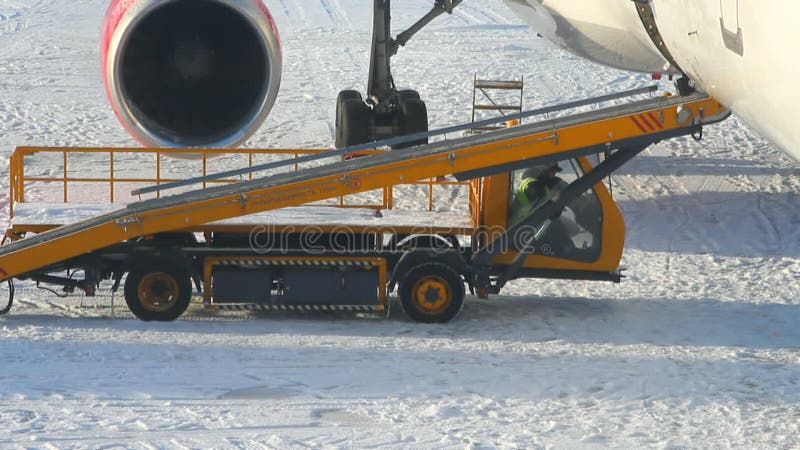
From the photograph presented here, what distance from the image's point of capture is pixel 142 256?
428 inches

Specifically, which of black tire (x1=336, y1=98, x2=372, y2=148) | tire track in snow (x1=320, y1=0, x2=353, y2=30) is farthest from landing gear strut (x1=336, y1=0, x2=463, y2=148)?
tire track in snow (x1=320, y1=0, x2=353, y2=30)

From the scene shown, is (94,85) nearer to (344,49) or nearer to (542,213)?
(344,49)

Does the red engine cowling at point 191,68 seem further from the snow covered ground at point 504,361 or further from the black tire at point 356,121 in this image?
the black tire at point 356,121

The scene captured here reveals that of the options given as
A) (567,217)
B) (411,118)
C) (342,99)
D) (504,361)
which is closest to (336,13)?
(342,99)

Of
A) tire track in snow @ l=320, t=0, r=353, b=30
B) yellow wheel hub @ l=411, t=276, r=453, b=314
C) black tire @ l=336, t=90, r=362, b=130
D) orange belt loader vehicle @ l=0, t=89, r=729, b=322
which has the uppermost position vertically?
tire track in snow @ l=320, t=0, r=353, b=30

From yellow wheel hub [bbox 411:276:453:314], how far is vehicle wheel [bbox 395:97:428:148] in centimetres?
331

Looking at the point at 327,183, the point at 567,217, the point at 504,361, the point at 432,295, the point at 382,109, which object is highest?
the point at 382,109

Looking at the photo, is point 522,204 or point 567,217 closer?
point 567,217

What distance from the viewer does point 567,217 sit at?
11250mm

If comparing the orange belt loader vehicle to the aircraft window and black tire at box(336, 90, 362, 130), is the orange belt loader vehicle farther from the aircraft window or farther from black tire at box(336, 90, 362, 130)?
black tire at box(336, 90, 362, 130)

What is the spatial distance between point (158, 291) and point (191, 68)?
206 centimetres

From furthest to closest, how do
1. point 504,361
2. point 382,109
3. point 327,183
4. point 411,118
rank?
point 411,118 < point 382,109 < point 327,183 < point 504,361

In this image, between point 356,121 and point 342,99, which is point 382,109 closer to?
point 356,121

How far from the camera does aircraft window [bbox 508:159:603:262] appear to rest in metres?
11.2
